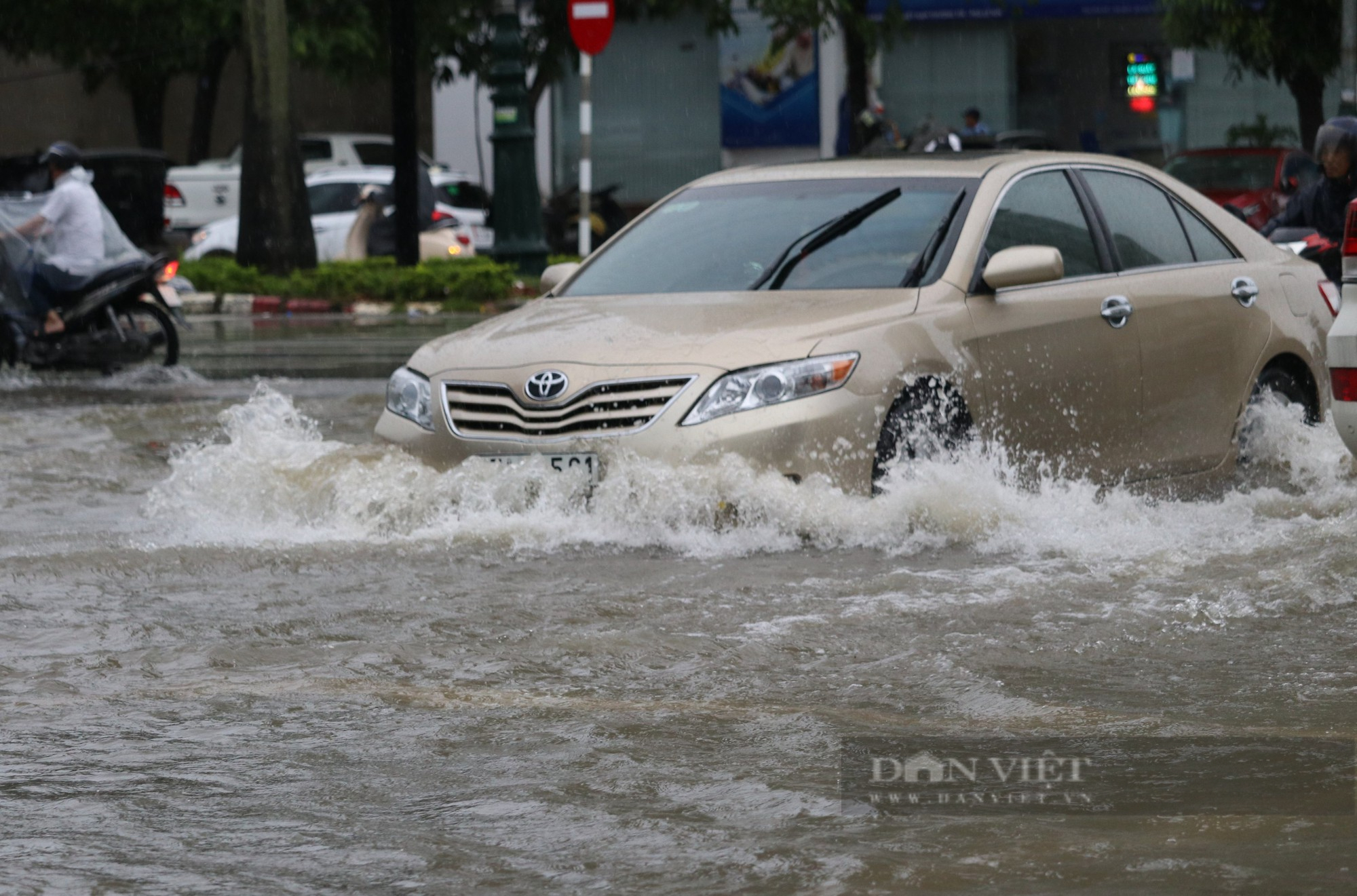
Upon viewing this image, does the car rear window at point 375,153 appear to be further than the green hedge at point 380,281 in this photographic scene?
Yes

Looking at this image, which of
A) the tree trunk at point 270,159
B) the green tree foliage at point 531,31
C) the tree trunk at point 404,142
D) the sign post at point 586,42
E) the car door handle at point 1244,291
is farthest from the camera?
the green tree foliage at point 531,31

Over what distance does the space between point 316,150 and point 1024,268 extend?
96.2 ft

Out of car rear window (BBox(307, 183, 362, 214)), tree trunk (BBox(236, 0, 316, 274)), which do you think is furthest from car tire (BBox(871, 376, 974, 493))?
car rear window (BBox(307, 183, 362, 214))

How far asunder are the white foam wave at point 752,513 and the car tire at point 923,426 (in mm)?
56

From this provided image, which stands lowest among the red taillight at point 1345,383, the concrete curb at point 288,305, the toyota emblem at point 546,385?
the concrete curb at point 288,305

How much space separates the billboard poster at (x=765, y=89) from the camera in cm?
3816

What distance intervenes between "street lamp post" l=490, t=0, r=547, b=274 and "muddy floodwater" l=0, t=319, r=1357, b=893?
46.2ft

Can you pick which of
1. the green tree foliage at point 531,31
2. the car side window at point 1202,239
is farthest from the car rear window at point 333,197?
the car side window at point 1202,239

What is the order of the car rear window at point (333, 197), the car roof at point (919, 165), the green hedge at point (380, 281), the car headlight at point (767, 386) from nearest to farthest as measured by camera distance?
the car headlight at point (767, 386), the car roof at point (919, 165), the green hedge at point (380, 281), the car rear window at point (333, 197)

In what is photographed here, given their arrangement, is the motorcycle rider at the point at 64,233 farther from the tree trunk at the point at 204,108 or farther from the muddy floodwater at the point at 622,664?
the tree trunk at the point at 204,108

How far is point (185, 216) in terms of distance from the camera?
32.5m

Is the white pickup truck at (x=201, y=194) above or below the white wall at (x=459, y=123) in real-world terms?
below

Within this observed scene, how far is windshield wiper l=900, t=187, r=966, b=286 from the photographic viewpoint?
24.8 feet

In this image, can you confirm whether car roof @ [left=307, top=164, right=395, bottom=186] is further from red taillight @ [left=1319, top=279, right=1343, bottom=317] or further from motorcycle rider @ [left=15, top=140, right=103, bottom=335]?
red taillight @ [left=1319, top=279, right=1343, bottom=317]
